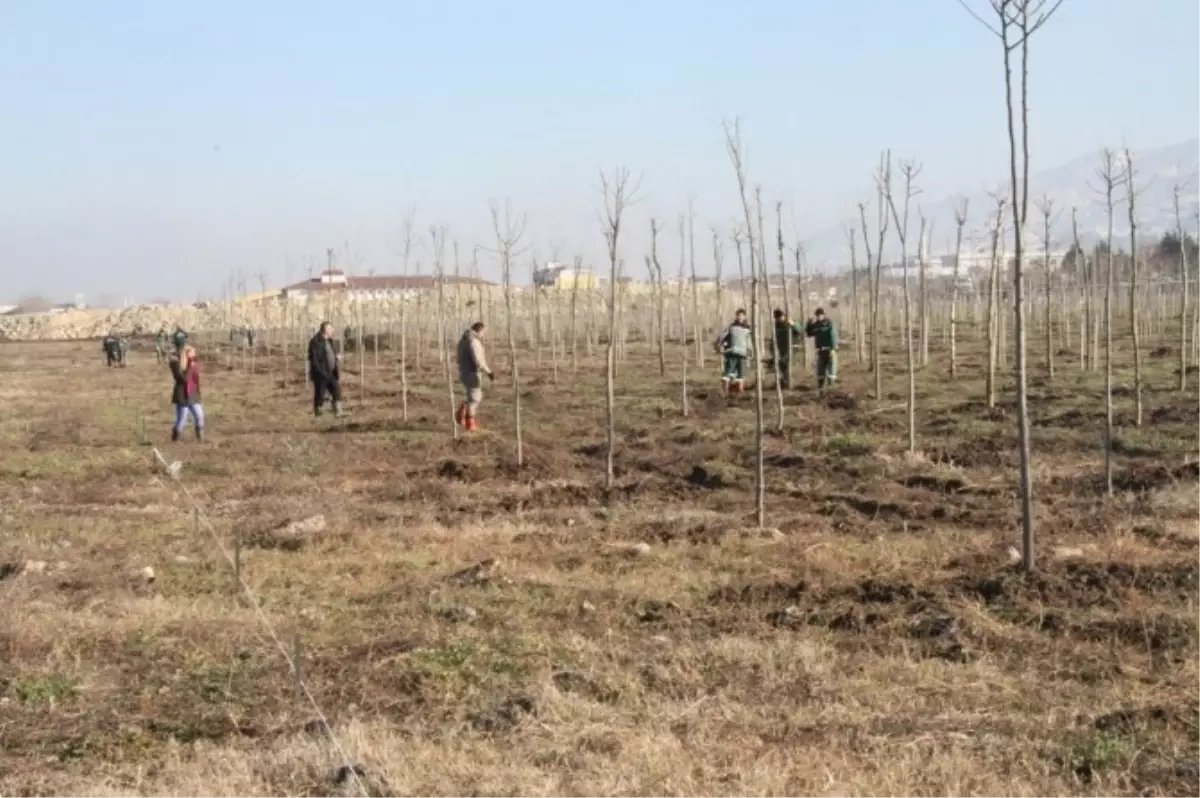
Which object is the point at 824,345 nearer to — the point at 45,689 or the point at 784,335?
the point at 784,335

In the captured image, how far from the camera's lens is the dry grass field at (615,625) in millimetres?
4906

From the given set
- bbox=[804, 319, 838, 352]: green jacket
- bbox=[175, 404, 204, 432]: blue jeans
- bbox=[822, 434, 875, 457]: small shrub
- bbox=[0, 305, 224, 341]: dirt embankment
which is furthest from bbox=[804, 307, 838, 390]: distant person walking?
bbox=[0, 305, 224, 341]: dirt embankment

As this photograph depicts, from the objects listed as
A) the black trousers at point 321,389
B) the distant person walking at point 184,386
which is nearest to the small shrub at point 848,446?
the black trousers at point 321,389

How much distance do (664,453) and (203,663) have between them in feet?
30.2

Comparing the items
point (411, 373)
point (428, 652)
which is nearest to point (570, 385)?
point (411, 373)

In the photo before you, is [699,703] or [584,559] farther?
[584,559]

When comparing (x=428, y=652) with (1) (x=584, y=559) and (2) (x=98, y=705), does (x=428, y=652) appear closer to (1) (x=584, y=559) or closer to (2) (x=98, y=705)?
(2) (x=98, y=705)

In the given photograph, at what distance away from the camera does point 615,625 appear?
7.30m

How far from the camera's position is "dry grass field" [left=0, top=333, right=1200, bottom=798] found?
193 inches

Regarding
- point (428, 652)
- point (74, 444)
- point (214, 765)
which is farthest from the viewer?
point (74, 444)

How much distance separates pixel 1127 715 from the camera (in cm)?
528

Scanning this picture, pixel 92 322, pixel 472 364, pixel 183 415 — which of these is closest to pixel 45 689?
pixel 472 364

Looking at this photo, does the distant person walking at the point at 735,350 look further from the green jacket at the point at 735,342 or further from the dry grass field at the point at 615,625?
the dry grass field at the point at 615,625

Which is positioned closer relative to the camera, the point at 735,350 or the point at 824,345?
the point at 735,350
